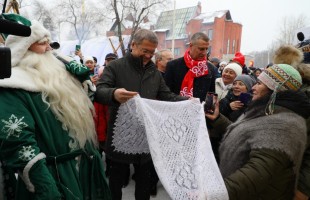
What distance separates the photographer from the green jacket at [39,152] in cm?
143

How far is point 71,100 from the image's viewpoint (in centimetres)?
172

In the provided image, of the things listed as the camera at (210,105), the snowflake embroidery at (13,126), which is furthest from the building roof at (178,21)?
the snowflake embroidery at (13,126)

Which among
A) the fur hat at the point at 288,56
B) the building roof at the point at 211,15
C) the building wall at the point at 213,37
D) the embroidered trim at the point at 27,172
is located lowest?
the embroidered trim at the point at 27,172

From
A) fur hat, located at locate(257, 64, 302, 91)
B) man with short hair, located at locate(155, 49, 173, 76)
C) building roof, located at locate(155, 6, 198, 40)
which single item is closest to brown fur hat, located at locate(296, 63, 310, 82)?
fur hat, located at locate(257, 64, 302, 91)

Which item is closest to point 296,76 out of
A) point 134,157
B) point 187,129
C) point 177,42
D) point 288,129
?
point 288,129

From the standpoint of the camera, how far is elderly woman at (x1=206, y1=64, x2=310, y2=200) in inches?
52.3

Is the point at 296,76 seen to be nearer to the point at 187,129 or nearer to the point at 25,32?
the point at 187,129

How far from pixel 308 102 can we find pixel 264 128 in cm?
37

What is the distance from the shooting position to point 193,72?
11.3 ft

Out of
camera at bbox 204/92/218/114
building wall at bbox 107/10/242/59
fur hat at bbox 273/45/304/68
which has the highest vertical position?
building wall at bbox 107/10/242/59

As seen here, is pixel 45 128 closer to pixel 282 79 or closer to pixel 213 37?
pixel 282 79

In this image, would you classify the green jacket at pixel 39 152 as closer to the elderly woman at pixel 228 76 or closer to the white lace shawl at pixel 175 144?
the white lace shawl at pixel 175 144

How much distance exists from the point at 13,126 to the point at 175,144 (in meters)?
0.92

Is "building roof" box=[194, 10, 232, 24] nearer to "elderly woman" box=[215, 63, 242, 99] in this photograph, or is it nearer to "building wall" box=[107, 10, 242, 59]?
"building wall" box=[107, 10, 242, 59]
